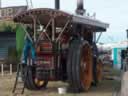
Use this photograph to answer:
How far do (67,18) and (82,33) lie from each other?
1860 millimetres

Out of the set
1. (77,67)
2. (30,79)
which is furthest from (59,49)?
(30,79)

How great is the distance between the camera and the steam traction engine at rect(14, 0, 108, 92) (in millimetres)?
14109

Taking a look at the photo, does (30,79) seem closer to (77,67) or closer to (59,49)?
(59,49)

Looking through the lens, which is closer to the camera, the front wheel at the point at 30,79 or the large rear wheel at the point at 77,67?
the large rear wheel at the point at 77,67

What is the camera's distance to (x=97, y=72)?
1747 cm

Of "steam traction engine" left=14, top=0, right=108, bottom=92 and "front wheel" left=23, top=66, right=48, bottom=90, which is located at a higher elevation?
"steam traction engine" left=14, top=0, right=108, bottom=92

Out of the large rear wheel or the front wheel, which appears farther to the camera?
the front wheel

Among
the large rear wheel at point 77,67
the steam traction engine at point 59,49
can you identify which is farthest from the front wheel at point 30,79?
the large rear wheel at point 77,67

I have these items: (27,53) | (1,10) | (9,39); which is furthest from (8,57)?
(27,53)

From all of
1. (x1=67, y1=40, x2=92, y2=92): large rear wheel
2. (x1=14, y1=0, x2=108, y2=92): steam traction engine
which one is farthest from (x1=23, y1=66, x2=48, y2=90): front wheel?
(x1=67, y1=40, x2=92, y2=92): large rear wheel

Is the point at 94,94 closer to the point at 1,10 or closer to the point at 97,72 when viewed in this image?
the point at 97,72

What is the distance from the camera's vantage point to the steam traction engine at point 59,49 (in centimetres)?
1411

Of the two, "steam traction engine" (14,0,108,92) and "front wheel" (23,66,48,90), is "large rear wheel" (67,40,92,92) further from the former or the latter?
"front wheel" (23,66,48,90)

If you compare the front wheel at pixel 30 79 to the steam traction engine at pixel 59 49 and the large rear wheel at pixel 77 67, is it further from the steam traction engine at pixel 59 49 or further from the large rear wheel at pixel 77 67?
the large rear wheel at pixel 77 67
